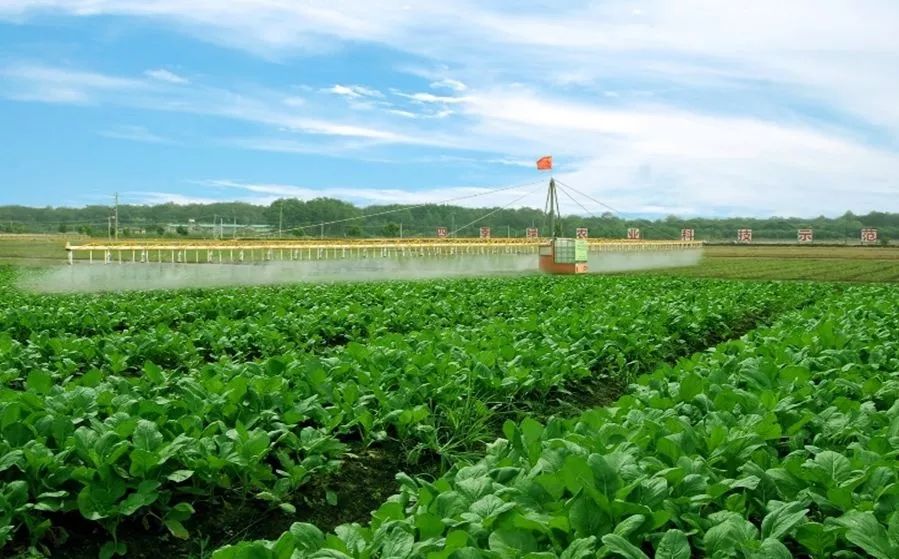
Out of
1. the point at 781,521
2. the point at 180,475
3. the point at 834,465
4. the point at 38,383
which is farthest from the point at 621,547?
the point at 38,383

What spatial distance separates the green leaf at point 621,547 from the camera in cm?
246

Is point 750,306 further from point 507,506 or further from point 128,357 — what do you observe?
point 507,506

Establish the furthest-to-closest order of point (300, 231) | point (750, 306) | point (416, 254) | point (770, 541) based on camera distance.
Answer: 1. point (300, 231)
2. point (416, 254)
3. point (750, 306)
4. point (770, 541)

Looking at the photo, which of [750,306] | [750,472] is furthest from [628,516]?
[750,306]

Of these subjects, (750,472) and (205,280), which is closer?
(750,472)

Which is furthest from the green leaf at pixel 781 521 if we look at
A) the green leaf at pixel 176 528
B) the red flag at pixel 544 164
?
the red flag at pixel 544 164

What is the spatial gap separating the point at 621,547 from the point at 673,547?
192 millimetres

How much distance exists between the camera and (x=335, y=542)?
2.71 metres

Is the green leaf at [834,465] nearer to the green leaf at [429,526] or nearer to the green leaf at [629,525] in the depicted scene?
the green leaf at [629,525]

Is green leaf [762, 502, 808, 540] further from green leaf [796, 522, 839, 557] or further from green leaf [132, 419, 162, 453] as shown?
green leaf [132, 419, 162, 453]

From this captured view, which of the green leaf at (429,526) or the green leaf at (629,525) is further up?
the green leaf at (629,525)

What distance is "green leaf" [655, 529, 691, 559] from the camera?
2.53m

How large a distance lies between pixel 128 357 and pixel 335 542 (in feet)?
19.5

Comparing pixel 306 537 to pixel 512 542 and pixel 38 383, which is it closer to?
pixel 512 542
